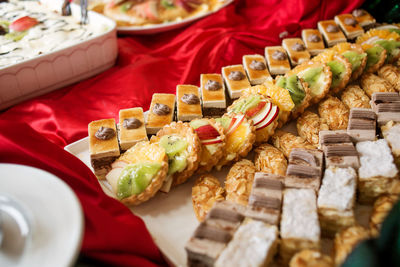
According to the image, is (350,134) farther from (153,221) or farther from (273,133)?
(153,221)

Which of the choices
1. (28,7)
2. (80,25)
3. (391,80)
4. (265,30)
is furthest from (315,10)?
(28,7)

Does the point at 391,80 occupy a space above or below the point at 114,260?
above

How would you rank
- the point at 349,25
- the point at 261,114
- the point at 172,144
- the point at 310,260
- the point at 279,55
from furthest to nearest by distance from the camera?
the point at 349,25
the point at 279,55
the point at 261,114
the point at 172,144
the point at 310,260

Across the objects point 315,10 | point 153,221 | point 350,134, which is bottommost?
point 153,221

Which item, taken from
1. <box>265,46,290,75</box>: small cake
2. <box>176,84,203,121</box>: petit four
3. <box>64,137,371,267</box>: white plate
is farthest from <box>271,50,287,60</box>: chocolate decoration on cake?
<box>64,137,371,267</box>: white plate

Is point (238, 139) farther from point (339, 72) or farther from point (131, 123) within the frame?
point (339, 72)

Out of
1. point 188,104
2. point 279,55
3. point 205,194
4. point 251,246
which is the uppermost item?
point 279,55

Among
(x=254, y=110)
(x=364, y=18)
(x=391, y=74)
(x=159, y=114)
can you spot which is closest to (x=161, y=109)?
(x=159, y=114)
